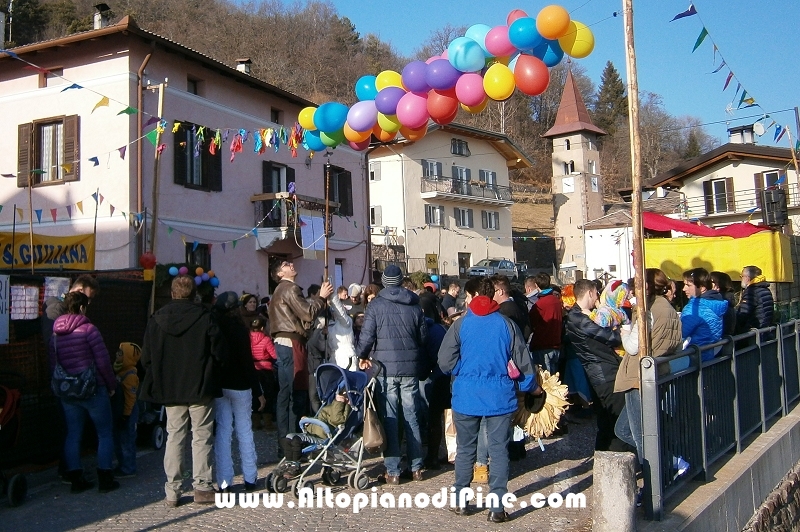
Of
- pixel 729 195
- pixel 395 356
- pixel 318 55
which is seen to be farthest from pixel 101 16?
pixel 318 55

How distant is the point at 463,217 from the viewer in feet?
146

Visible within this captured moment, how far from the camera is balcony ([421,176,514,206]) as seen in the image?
41656 mm

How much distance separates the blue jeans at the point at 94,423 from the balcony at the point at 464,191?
35495mm

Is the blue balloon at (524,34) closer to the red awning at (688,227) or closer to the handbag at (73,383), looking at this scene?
the handbag at (73,383)

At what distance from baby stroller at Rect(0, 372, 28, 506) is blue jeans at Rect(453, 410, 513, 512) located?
3612 millimetres

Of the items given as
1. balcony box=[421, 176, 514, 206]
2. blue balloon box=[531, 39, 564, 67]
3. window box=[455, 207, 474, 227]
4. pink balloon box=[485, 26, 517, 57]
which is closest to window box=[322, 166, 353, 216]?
balcony box=[421, 176, 514, 206]

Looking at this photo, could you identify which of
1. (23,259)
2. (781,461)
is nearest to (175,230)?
(23,259)

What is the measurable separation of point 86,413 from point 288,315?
2.05 metres

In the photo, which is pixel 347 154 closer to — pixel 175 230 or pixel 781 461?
pixel 175 230

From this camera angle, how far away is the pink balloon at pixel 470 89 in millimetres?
7570

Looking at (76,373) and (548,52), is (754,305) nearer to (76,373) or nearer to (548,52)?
(548,52)

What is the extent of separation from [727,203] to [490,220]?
14.2m

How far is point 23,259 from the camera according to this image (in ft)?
41.1

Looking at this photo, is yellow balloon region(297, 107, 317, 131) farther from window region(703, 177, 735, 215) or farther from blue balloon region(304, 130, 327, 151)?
window region(703, 177, 735, 215)
